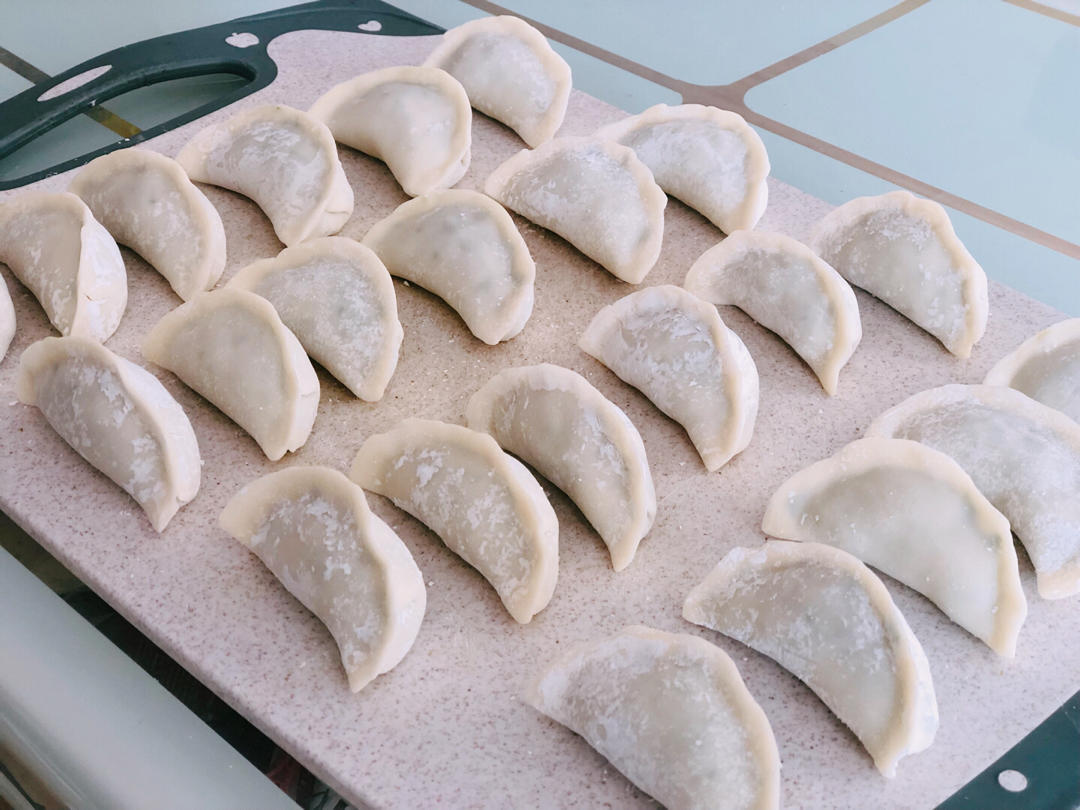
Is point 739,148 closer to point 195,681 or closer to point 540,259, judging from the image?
point 540,259

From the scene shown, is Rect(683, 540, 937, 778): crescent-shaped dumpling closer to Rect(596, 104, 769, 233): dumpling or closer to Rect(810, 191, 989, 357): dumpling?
Rect(810, 191, 989, 357): dumpling

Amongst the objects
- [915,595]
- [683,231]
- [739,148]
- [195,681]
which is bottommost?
[195,681]

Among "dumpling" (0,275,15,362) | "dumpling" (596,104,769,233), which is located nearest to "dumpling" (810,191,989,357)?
"dumpling" (596,104,769,233)

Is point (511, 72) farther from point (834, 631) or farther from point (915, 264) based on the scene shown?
point (834, 631)

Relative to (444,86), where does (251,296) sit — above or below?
below

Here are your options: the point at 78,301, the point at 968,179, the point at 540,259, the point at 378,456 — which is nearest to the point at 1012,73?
the point at 968,179

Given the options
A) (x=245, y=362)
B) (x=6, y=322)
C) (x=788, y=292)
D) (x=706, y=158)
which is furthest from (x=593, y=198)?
(x=6, y=322)
